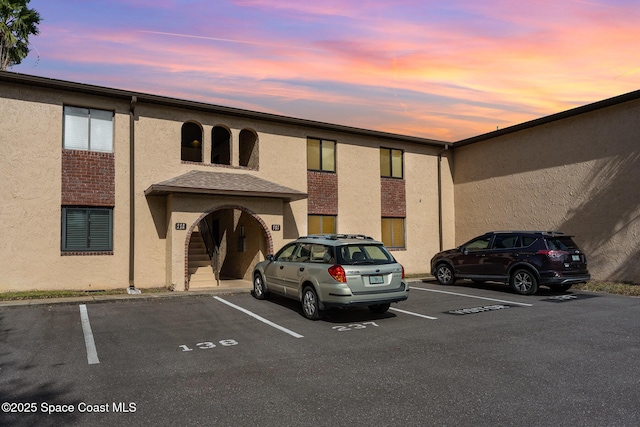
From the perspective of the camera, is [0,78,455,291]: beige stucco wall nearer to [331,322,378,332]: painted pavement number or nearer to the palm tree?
[331,322,378,332]: painted pavement number

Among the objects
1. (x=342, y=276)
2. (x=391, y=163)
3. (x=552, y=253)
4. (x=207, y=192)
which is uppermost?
(x=391, y=163)

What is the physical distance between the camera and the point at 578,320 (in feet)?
28.8

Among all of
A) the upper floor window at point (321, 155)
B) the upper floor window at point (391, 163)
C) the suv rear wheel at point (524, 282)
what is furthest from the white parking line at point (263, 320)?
the upper floor window at point (391, 163)

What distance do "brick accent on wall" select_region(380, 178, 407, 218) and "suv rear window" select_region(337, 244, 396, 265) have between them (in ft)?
32.2

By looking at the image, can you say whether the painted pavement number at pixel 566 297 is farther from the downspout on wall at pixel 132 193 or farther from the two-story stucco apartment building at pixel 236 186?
the downspout on wall at pixel 132 193

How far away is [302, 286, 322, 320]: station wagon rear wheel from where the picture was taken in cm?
873

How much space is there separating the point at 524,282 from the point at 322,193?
26.3 ft

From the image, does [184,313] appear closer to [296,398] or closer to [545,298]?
[296,398]

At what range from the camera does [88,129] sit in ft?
43.9

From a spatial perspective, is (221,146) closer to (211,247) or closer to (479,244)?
(211,247)

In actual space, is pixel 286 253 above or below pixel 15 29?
below

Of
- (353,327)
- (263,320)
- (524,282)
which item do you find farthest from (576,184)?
(263,320)

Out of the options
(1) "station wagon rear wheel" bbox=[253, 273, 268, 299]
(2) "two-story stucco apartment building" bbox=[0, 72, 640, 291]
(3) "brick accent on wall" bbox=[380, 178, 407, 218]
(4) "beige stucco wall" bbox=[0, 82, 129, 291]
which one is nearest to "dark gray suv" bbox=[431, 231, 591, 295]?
(2) "two-story stucco apartment building" bbox=[0, 72, 640, 291]

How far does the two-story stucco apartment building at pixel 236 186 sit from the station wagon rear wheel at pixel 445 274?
4.09 metres
